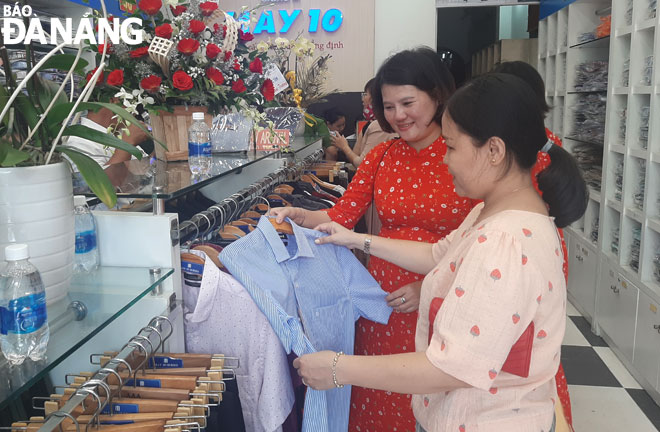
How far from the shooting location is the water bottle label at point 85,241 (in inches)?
56.1

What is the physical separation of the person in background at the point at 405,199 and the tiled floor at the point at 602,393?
1485 millimetres

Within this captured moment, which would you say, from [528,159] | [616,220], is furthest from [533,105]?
[616,220]

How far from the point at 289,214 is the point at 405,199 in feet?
1.30

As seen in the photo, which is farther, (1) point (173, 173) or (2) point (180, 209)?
(2) point (180, 209)

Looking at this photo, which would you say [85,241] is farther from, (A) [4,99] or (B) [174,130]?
(B) [174,130]

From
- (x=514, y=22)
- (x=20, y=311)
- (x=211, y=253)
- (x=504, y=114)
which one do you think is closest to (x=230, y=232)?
(x=211, y=253)

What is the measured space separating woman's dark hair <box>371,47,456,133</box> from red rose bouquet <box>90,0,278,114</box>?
73 cm

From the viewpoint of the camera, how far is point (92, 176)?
122 centimetres

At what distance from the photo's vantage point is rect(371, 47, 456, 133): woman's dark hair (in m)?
1.93

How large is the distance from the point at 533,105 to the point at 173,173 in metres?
1.18

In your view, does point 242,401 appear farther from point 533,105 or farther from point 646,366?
point 646,366

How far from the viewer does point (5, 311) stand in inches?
39.9

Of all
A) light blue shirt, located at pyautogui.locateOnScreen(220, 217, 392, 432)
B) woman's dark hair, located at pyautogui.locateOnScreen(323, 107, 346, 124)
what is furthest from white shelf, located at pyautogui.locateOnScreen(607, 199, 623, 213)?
woman's dark hair, located at pyautogui.locateOnScreen(323, 107, 346, 124)

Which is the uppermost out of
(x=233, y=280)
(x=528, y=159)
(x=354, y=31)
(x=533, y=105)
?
(x=354, y=31)
